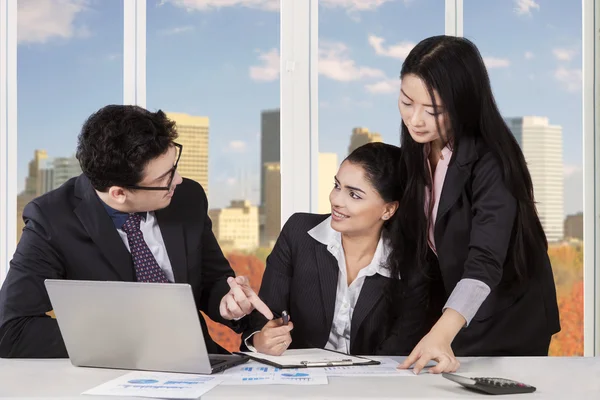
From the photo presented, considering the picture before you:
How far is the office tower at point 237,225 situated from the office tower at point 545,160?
1761 millimetres

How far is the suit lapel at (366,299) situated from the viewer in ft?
7.22

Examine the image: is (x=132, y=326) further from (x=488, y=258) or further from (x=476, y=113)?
(x=476, y=113)

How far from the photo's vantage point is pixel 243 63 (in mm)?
4445

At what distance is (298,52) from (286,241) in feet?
4.11

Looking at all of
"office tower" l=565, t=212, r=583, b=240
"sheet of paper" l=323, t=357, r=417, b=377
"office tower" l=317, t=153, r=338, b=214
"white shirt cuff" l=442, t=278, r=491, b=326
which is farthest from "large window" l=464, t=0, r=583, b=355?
"sheet of paper" l=323, t=357, r=417, b=377

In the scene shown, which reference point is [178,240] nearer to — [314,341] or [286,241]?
[286,241]

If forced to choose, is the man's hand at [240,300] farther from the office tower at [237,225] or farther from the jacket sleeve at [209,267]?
the office tower at [237,225]

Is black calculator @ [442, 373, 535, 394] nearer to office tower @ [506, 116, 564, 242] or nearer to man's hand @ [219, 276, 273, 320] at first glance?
man's hand @ [219, 276, 273, 320]

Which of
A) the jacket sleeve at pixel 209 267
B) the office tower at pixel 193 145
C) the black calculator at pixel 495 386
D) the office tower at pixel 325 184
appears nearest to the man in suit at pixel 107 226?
the jacket sleeve at pixel 209 267

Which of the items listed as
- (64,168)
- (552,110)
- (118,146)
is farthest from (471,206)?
(64,168)

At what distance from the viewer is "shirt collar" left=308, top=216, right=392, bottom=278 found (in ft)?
7.36

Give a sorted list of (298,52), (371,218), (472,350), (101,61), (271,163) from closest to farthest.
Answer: (472,350), (371,218), (298,52), (101,61), (271,163)

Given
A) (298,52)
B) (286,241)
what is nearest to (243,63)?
(298,52)

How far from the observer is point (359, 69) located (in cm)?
404
